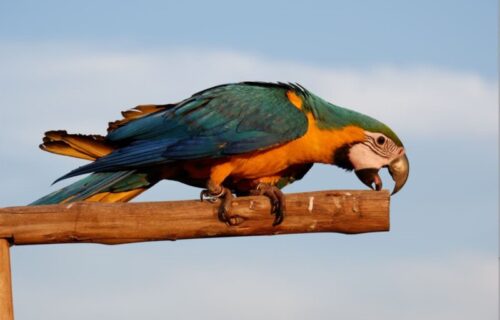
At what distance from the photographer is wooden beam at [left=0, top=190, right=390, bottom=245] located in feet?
11.0

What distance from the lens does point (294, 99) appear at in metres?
4.05

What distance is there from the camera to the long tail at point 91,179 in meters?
3.85

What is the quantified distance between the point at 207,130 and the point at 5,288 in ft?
3.76

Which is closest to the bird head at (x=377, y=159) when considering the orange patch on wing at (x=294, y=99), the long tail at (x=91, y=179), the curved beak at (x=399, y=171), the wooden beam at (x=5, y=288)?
the curved beak at (x=399, y=171)

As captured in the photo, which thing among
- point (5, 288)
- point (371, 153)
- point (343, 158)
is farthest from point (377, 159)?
point (5, 288)

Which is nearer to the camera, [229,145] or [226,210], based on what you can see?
[226,210]

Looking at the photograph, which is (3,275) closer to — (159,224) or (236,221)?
(159,224)

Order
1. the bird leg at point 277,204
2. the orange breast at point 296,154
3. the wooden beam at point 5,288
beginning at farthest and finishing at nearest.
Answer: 1. the orange breast at point 296,154
2. the bird leg at point 277,204
3. the wooden beam at point 5,288

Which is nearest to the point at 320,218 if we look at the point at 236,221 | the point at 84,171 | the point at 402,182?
the point at 236,221

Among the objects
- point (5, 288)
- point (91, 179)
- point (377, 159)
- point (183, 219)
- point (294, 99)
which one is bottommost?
point (5, 288)

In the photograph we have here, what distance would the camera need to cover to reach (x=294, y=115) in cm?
393

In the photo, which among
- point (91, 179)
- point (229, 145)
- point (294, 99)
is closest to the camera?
point (229, 145)

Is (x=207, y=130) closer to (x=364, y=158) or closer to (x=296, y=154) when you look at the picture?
(x=296, y=154)

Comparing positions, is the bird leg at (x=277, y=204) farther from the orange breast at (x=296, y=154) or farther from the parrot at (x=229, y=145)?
the orange breast at (x=296, y=154)
